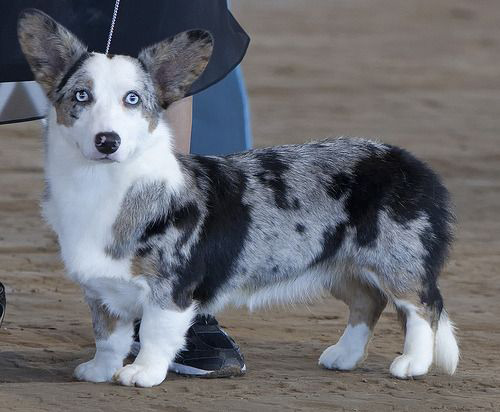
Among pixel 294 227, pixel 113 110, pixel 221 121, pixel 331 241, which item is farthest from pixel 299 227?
pixel 221 121

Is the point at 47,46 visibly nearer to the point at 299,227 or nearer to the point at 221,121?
the point at 299,227

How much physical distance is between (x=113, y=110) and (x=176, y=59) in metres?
0.35

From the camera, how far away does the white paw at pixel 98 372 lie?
437 centimetres

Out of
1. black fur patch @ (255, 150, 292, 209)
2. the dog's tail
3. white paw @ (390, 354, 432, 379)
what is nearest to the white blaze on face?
black fur patch @ (255, 150, 292, 209)

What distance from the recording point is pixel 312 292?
15.0ft

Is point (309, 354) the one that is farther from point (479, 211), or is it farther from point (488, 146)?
point (488, 146)

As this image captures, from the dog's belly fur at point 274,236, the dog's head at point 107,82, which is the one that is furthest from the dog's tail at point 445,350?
the dog's head at point 107,82

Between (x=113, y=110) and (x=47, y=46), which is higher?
(x=47, y=46)

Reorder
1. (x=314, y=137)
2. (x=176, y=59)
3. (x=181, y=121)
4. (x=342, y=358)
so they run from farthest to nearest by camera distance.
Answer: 1. (x=314, y=137)
2. (x=181, y=121)
3. (x=342, y=358)
4. (x=176, y=59)

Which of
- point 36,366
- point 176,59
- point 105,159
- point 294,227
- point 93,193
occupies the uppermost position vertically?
point 176,59

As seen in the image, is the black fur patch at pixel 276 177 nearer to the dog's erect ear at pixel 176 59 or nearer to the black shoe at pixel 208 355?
the dog's erect ear at pixel 176 59

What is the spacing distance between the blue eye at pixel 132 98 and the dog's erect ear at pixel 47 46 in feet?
0.79

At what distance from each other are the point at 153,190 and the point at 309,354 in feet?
3.48

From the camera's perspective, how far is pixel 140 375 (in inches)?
167
